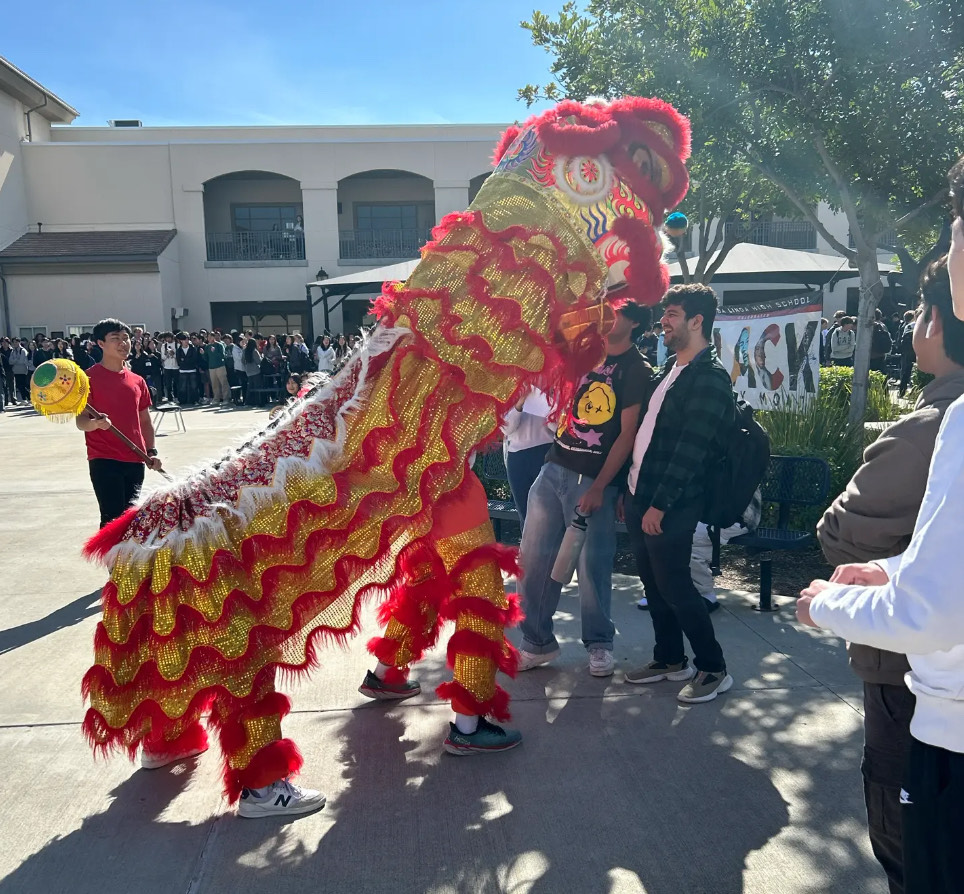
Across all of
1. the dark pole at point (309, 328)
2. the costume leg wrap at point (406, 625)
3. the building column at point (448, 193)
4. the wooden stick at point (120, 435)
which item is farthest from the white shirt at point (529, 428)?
the building column at point (448, 193)

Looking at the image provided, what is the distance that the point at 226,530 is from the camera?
2.82 metres

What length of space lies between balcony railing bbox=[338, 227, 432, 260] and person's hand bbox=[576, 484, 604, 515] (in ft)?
78.3

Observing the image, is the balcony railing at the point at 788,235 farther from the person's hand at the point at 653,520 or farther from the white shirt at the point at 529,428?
the person's hand at the point at 653,520

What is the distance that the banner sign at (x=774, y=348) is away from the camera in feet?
24.3

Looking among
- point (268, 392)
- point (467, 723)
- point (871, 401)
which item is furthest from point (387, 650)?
point (268, 392)

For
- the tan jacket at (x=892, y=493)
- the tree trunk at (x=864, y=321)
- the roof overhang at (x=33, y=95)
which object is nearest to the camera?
the tan jacket at (x=892, y=493)

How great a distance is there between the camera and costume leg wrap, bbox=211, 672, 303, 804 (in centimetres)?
286

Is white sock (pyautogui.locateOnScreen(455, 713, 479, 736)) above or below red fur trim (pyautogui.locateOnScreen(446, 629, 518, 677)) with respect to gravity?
below

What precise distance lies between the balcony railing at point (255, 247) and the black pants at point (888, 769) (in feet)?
87.5

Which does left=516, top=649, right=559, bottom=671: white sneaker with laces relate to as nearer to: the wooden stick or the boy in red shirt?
the wooden stick

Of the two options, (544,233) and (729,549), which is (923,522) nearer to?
(544,233)

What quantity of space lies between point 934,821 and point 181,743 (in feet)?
8.93

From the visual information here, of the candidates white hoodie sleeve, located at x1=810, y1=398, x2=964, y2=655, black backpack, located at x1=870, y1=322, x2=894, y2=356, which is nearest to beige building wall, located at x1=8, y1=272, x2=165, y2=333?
black backpack, located at x1=870, y1=322, x2=894, y2=356

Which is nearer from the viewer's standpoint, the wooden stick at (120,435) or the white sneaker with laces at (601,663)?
the white sneaker with laces at (601,663)
